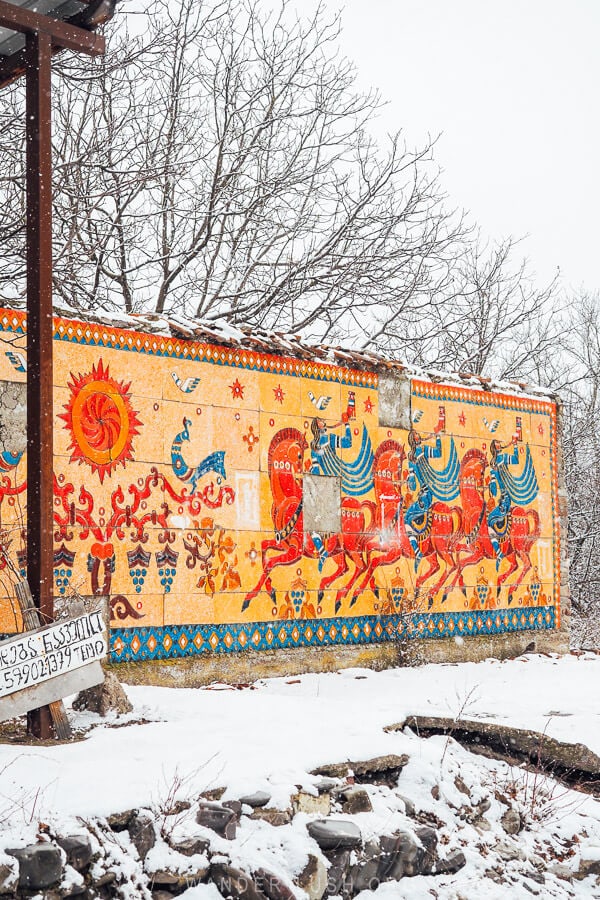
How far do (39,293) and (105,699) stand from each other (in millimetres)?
2314

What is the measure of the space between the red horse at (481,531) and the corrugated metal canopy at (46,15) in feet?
19.8

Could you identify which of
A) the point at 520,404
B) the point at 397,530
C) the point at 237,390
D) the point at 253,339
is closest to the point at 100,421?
the point at 237,390

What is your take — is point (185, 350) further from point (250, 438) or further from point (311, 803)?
point (311, 803)

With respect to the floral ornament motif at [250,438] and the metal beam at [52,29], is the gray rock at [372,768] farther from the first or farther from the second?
the metal beam at [52,29]

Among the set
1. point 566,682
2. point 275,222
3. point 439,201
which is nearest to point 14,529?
A: point 566,682

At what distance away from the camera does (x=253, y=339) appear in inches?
328

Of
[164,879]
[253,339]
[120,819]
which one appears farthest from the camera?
[253,339]

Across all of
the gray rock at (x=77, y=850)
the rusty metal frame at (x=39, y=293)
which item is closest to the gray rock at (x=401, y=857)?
the gray rock at (x=77, y=850)

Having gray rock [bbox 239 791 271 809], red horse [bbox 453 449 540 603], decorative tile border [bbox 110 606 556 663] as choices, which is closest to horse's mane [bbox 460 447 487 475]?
red horse [bbox 453 449 540 603]

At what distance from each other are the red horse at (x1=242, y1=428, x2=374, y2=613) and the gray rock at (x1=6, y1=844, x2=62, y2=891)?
4.46 metres

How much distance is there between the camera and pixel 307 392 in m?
8.77

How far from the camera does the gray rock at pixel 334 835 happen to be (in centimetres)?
428

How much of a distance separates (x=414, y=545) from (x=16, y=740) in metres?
5.28

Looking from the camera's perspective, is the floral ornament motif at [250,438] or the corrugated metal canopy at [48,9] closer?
the corrugated metal canopy at [48,9]
